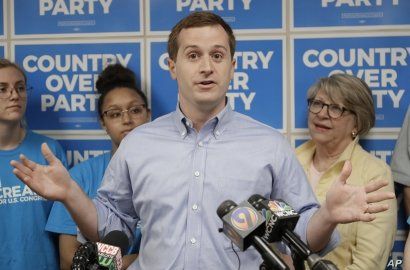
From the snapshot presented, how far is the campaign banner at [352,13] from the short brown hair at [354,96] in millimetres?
394

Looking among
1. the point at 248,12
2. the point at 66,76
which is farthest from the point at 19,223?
the point at 248,12

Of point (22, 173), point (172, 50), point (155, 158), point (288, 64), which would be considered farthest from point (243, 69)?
point (22, 173)

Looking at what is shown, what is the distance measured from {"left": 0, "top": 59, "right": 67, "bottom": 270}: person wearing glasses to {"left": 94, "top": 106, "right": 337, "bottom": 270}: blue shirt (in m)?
0.95

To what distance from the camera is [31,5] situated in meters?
2.90

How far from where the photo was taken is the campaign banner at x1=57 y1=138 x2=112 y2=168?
288cm

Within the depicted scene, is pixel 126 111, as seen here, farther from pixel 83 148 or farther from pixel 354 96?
pixel 354 96

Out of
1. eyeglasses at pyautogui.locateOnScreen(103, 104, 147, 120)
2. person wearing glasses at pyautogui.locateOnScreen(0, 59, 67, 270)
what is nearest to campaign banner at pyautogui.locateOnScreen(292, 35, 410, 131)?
eyeglasses at pyautogui.locateOnScreen(103, 104, 147, 120)

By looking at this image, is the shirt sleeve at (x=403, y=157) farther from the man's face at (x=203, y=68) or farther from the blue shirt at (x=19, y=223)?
the blue shirt at (x=19, y=223)

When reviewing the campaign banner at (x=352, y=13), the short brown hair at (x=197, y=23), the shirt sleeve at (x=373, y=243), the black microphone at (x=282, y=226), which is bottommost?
the shirt sleeve at (x=373, y=243)

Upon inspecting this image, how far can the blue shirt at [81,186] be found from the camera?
2.50 m

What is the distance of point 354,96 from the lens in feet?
7.73

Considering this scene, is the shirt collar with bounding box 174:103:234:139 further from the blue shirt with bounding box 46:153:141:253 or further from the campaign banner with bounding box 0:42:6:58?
the campaign banner with bounding box 0:42:6:58

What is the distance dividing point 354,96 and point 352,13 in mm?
522

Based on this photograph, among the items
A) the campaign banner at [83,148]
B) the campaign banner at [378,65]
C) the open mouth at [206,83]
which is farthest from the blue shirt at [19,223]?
the campaign banner at [378,65]
